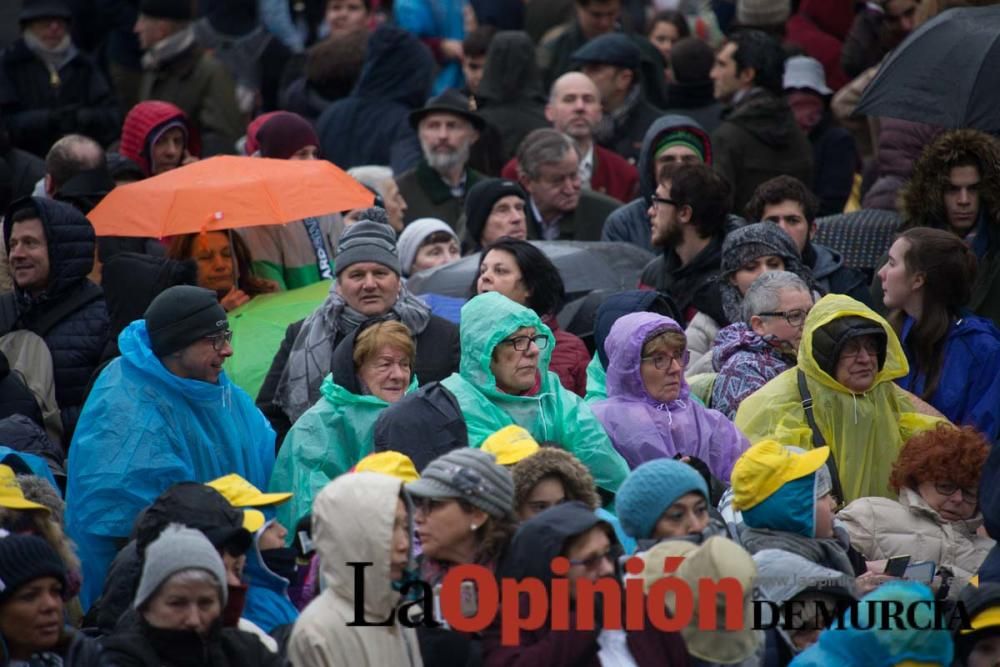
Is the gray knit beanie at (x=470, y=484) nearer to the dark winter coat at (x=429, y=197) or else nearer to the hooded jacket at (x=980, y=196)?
the hooded jacket at (x=980, y=196)

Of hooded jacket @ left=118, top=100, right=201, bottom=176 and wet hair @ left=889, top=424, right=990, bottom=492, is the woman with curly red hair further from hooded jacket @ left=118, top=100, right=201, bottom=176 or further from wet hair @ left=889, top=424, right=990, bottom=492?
hooded jacket @ left=118, top=100, right=201, bottom=176

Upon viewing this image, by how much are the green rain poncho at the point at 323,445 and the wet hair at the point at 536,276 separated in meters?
1.34

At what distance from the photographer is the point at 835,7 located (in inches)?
614

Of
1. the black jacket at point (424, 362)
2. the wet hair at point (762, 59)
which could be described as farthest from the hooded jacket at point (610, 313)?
the wet hair at point (762, 59)

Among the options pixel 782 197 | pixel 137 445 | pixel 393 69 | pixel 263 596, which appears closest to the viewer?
pixel 263 596

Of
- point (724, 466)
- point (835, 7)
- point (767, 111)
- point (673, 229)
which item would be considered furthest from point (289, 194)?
point (835, 7)

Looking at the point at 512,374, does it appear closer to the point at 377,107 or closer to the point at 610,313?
the point at 610,313

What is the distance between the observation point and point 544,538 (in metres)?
6.23

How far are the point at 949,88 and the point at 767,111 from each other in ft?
7.35

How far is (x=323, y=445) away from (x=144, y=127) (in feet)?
14.0

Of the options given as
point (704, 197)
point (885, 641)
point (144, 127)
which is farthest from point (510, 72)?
point (885, 641)

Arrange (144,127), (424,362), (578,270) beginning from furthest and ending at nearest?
(144,127), (578,270), (424,362)

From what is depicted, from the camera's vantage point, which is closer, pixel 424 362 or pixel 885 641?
pixel 885 641

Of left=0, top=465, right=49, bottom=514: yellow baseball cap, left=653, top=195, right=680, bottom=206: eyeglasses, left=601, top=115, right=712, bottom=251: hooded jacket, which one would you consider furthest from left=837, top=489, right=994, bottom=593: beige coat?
left=601, top=115, right=712, bottom=251: hooded jacket
